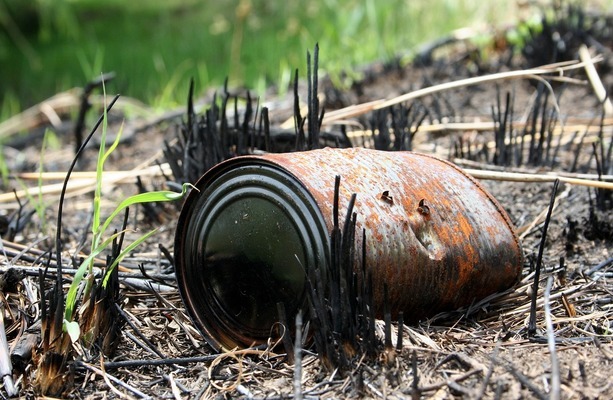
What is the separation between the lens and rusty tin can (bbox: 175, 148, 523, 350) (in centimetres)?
182

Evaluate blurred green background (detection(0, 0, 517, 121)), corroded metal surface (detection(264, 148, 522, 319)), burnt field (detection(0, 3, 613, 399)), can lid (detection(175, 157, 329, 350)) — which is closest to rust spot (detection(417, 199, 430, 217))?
corroded metal surface (detection(264, 148, 522, 319))

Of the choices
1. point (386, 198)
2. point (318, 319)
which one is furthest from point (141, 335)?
point (386, 198)

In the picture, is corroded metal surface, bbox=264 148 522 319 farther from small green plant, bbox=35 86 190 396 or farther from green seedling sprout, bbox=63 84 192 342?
small green plant, bbox=35 86 190 396

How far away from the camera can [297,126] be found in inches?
103

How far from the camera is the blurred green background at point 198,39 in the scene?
6246mm

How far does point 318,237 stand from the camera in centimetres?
177

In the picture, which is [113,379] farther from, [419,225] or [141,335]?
[419,225]

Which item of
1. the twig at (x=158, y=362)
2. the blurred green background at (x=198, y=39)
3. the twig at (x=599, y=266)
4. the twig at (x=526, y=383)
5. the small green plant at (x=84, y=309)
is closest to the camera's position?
the twig at (x=526, y=383)

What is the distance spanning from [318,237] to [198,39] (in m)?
9.49

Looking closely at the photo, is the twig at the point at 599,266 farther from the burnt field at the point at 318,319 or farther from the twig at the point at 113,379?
the twig at the point at 113,379

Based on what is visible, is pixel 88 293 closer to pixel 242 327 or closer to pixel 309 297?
pixel 242 327

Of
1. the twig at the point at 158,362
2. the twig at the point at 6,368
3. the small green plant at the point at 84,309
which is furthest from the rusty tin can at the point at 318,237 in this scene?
the twig at the point at 6,368

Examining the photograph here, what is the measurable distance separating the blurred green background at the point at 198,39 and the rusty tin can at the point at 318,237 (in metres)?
2.06

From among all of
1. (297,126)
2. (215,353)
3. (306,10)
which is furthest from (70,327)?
(306,10)
